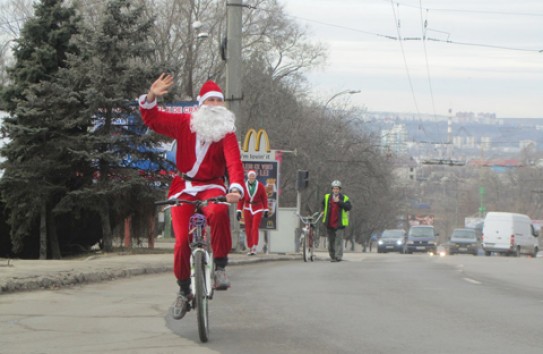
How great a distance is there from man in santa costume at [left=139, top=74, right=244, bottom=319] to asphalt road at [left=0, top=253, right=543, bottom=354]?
56cm

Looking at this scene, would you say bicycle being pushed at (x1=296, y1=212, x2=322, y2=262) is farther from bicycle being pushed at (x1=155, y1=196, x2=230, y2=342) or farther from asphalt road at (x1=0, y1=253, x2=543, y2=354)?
bicycle being pushed at (x1=155, y1=196, x2=230, y2=342)

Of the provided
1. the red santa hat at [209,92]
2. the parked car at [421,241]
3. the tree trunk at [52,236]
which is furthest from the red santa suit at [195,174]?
the parked car at [421,241]

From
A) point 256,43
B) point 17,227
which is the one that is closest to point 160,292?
point 17,227

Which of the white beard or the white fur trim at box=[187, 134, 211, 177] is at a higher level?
the white beard

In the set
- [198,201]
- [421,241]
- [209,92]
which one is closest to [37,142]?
[209,92]

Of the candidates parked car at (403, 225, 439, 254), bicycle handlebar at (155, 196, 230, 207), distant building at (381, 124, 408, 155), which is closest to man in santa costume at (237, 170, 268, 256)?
bicycle handlebar at (155, 196, 230, 207)

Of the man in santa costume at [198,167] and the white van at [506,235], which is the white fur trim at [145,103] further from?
the white van at [506,235]

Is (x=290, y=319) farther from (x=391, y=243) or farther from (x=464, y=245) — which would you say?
(x=391, y=243)

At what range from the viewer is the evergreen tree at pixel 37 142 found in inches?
869

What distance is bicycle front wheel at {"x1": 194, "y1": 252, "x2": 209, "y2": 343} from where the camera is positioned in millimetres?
7477

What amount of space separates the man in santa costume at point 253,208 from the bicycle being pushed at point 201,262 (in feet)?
41.0

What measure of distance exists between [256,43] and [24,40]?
31.2 meters

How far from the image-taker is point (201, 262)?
7.64 metres

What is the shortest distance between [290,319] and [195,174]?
176 centimetres
